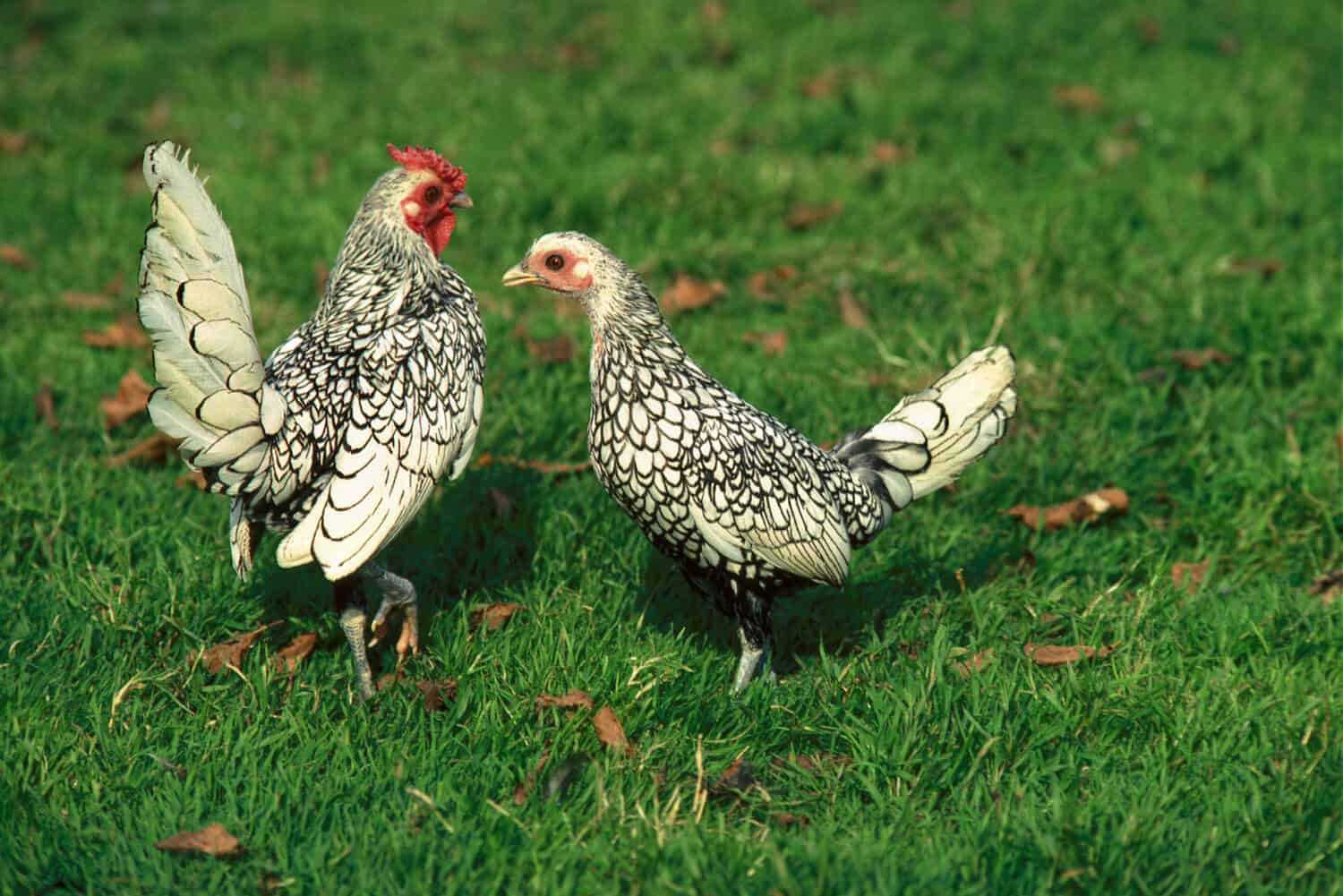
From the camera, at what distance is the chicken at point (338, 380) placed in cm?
316

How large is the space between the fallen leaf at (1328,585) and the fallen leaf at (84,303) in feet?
16.5

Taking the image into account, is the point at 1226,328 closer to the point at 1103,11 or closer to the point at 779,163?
the point at 779,163

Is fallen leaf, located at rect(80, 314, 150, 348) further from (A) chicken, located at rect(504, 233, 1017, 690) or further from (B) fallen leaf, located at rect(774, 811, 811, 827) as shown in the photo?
(B) fallen leaf, located at rect(774, 811, 811, 827)

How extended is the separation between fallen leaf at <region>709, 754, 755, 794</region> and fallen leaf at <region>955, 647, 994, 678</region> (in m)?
0.75

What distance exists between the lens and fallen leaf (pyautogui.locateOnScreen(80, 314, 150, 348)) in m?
Answer: 5.75

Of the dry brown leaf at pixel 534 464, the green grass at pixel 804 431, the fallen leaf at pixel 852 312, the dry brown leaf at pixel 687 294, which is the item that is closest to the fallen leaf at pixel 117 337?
the green grass at pixel 804 431

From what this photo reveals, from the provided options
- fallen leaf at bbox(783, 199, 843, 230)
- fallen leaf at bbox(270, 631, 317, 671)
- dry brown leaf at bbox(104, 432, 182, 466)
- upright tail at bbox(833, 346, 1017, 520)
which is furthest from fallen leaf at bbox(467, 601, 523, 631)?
fallen leaf at bbox(783, 199, 843, 230)

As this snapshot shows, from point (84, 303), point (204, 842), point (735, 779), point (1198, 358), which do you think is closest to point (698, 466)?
point (735, 779)

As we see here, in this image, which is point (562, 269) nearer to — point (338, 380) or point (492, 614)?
point (338, 380)

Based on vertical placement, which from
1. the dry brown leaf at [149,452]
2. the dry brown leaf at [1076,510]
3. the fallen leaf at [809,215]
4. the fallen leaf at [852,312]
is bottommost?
the dry brown leaf at [1076,510]

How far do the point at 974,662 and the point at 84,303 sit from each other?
4.30m

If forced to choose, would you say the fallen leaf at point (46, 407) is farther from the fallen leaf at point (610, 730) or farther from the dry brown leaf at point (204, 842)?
the fallen leaf at point (610, 730)

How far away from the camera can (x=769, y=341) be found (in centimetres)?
583

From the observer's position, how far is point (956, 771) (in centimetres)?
348
